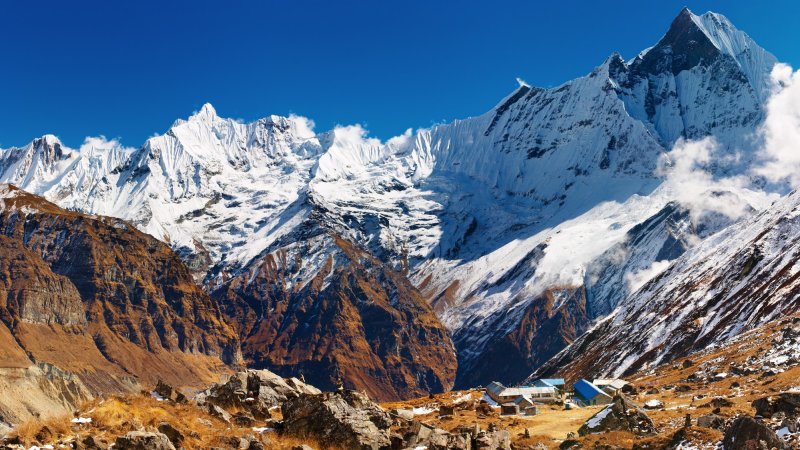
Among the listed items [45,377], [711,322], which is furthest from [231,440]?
[711,322]

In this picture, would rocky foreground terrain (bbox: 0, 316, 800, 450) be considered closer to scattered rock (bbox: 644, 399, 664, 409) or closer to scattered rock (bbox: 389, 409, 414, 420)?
scattered rock (bbox: 644, 399, 664, 409)

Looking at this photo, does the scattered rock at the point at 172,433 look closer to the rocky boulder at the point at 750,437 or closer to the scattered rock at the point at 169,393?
the scattered rock at the point at 169,393

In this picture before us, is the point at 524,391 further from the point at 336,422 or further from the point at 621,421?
the point at 336,422

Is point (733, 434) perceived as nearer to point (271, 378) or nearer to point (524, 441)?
point (524, 441)

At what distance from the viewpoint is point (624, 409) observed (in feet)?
160

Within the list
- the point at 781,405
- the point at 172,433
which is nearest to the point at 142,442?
the point at 172,433

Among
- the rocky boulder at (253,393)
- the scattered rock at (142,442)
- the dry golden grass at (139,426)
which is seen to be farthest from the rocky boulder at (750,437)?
the scattered rock at (142,442)

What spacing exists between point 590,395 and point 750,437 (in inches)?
2365

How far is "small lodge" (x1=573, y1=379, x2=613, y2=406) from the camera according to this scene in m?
90.6

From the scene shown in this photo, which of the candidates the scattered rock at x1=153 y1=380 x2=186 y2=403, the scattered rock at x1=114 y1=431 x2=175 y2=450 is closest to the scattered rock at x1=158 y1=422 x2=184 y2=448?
the scattered rock at x1=114 y1=431 x2=175 y2=450

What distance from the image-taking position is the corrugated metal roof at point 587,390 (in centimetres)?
9294

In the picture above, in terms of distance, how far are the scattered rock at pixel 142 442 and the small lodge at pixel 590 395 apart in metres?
62.4

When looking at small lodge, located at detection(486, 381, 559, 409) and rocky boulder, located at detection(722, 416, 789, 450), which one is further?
small lodge, located at detection(486, 381, 559, 409)

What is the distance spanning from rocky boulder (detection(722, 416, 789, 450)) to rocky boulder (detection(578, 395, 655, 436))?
33.5ft
